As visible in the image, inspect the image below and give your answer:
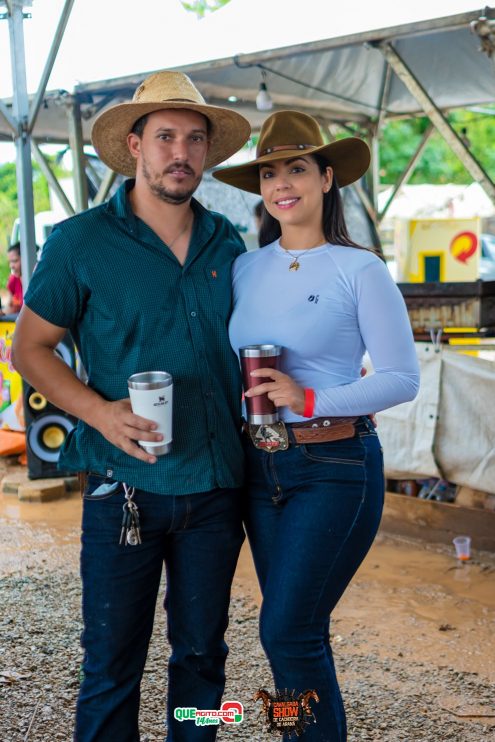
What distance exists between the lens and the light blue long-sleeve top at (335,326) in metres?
2.23

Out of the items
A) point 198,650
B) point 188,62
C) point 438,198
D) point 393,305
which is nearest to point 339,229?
point 393,305

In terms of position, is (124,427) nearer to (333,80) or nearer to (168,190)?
(168,190)

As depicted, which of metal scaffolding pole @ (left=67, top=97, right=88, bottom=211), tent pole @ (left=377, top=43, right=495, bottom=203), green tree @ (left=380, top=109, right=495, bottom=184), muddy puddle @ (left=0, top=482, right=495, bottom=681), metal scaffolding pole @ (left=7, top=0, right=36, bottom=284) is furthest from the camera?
green tree @ (left=380, top=109, right=495, bottom=184)

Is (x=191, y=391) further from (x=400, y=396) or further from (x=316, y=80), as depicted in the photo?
(x=316, y=80)

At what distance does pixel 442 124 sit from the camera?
6.43 meters

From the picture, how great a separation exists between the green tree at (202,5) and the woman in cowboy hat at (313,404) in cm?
378

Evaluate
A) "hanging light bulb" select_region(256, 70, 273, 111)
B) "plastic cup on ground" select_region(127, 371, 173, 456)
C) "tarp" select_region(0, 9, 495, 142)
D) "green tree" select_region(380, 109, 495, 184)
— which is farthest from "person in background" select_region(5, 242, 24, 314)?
"green tree" select_region(380, 109, 495, 184)

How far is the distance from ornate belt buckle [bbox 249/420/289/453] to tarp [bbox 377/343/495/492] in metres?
3.12

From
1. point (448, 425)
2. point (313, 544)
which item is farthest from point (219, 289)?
point (448, 425)

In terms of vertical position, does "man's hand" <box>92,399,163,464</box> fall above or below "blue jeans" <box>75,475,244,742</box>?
above

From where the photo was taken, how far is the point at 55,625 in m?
4.14

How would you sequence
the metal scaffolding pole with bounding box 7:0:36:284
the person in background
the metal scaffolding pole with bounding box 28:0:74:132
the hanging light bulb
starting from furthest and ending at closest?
the person in background
the hanging light bulb
the metal scaffolding pole with bounding box 7:0:36:284
the metal scaffolding pole with bounding box 28:0:74:132

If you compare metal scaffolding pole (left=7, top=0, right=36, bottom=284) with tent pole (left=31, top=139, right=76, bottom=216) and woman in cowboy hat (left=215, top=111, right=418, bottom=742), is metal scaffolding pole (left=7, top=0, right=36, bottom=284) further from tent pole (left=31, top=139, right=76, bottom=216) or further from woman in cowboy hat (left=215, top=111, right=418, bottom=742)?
woman in cowboy hat (left=215, top=111, right=418, bottom=742)

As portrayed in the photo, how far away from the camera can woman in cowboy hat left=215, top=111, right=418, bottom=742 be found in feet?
7.17
